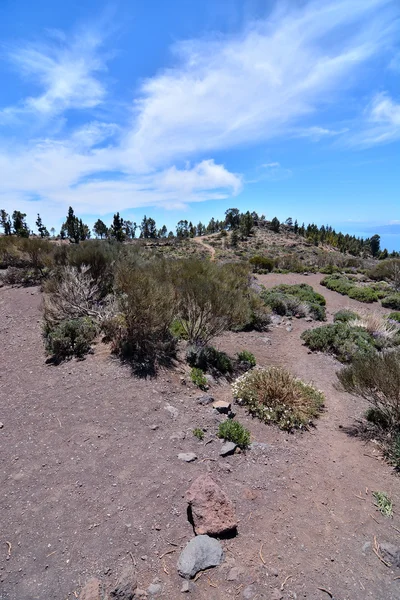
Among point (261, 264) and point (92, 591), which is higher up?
point (261, 264)

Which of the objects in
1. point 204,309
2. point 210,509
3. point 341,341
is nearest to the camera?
point 210,509

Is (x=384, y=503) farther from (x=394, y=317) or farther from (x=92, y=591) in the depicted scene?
(x=394, y=317)

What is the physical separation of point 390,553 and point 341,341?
7154mm

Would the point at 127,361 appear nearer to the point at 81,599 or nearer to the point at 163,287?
the point at 163,287

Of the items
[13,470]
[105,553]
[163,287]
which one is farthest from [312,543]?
[163,287]

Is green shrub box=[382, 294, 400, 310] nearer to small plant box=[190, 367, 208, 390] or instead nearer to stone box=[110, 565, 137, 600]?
small plant box=[190, 367, 208, 390]

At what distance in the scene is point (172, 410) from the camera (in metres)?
5.33

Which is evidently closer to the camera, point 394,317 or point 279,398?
point 279,398

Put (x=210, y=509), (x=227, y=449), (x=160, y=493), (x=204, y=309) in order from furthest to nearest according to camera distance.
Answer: (x=204, y=309)
(x=227, y=449)
(x=160, y=493)
(x=210, y=509)

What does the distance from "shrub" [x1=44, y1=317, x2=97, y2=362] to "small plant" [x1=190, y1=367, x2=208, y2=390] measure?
253 centimetres

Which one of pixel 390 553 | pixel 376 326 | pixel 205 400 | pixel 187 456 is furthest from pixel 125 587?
pixel 376 326

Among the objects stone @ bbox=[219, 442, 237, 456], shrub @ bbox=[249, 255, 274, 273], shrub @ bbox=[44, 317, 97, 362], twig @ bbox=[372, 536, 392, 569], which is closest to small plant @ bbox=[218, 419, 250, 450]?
stone @ bbox=[219, 442, 237, 456]

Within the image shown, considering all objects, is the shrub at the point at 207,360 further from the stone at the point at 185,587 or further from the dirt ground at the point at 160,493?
the stone at the point at 185,587

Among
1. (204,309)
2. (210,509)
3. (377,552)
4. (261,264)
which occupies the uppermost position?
(261,264)
